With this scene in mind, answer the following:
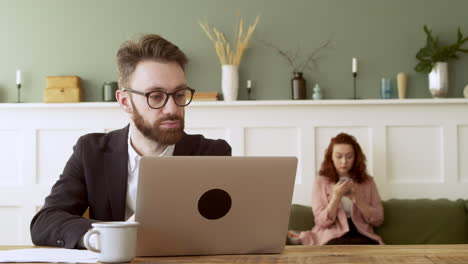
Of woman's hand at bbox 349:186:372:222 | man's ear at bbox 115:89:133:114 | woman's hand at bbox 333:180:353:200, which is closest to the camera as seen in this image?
man's ear at bbox 115:89:133:114

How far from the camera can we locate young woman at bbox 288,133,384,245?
424 cm

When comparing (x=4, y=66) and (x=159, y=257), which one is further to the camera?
(x=4, y=66)

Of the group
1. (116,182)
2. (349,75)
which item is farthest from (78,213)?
(349,75)

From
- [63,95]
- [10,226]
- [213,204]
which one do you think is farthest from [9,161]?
[213,204]

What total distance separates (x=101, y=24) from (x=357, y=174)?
6.57ft

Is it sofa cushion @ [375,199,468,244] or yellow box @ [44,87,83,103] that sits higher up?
yellow box @ [44,87,83,103]

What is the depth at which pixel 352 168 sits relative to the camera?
14.7 ft

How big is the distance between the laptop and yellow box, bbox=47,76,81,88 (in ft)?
10.4

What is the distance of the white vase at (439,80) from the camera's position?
463 cm

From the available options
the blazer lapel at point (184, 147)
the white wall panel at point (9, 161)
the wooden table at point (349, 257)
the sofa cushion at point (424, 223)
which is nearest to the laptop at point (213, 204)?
the wooden table at point (349, 257)

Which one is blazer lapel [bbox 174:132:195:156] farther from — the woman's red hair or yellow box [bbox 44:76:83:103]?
yellow box [bbox 44:76:83:103]

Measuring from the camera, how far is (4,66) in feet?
15.9

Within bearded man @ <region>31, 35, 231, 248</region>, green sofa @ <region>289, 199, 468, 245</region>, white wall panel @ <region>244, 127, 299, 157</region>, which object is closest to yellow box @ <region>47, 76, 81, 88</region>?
white wall panel @ <region>244, 127, 299, 157</region>

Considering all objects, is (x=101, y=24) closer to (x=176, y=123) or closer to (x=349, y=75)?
(x=349, y=75)
